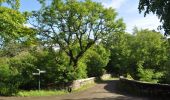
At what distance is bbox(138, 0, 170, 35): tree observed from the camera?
1509cm

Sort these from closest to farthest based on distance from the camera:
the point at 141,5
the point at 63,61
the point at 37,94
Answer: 1. the point at 141,5
2. the point at 37,94
3. the point at 63,61

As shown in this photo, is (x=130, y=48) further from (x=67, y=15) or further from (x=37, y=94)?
(x=37, y=94)

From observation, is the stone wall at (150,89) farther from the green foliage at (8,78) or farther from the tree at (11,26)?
the green foliage at (8,78)

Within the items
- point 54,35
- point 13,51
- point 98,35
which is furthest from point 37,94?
point 13,51

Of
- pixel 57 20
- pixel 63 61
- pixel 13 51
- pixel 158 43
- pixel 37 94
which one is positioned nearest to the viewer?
pixel 37 94

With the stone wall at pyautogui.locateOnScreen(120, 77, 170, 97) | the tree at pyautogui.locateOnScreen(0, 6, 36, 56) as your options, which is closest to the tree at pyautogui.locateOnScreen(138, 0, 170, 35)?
the stone wall at pyautogui.locateOnScreen(120, 77, 170, 97)

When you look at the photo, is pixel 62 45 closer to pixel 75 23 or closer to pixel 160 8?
pixel 75 23

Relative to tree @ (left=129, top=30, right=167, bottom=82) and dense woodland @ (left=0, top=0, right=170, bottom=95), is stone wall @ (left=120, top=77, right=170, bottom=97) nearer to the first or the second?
dense woodland @ (left=0, top=0, right=170, bottom=95)

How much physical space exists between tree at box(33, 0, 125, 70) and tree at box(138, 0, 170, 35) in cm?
2707

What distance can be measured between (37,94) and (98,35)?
1651cm

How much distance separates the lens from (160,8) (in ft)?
50.0

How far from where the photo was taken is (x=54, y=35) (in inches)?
1746

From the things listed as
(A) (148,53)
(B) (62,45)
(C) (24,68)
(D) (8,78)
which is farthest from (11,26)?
(A) (148,53)

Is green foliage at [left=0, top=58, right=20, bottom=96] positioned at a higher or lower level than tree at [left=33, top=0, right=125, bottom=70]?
lower
